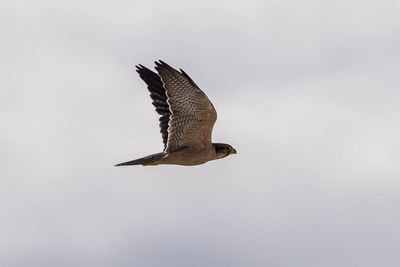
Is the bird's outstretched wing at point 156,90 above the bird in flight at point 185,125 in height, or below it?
above

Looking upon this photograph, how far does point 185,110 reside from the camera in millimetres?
21516

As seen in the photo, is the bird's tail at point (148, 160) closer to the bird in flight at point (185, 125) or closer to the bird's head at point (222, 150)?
the bird in flight at point (185, 125)

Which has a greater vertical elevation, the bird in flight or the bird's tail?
the bird in flight

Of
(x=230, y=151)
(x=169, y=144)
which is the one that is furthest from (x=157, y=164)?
(x=230, y=151)

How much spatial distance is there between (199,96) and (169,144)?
1649mm

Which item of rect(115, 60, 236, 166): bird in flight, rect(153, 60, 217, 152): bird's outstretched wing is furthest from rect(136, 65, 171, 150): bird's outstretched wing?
rect(153, 60, 217, 152): bird's outstretched wing

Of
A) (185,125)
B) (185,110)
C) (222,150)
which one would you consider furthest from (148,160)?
(222,150)

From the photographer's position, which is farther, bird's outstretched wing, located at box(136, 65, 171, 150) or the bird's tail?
bird's outstretched wing, located at box(136, 65, 171, 150)

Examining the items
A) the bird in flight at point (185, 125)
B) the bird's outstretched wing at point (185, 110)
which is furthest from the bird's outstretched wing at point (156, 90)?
the bird's outstretched wing at point (185, 110)

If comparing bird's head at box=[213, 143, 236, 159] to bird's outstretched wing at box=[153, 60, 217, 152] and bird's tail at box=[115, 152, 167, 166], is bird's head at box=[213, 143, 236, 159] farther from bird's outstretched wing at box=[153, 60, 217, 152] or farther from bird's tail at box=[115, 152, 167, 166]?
bird's tail at box=[115, 152, 167, 166]

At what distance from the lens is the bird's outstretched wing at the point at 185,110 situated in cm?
2105

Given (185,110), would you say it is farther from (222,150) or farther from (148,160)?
(222,150)

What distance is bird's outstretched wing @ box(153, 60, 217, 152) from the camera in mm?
21047

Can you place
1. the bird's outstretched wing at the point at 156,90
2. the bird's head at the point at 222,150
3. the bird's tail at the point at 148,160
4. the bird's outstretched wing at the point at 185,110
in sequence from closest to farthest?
the bird's outstretched wing at the point at 185,110, the bird's tail at the point at 148,160, the bird's head at the point at 222,150, the bird's outstretched wing at the point at 156,90
